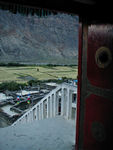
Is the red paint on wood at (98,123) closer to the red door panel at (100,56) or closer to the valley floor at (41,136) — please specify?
the red door panel at (100,56)

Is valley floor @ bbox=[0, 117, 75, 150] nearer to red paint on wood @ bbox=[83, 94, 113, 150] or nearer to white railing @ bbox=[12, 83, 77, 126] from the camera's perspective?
white railing @ bbox=[12, 83, 77, 126]

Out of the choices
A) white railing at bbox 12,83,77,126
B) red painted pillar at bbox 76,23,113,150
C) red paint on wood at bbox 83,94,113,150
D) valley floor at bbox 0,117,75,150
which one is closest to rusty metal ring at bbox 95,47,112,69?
red painted pillar at bbox 76,23,113,150

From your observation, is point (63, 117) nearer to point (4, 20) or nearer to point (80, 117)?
point (80, 117)

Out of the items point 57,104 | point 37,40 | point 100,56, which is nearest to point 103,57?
point 100,56

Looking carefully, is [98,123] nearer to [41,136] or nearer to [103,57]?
[103,57]

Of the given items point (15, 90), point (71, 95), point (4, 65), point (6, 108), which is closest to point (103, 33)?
point (71, 95)
